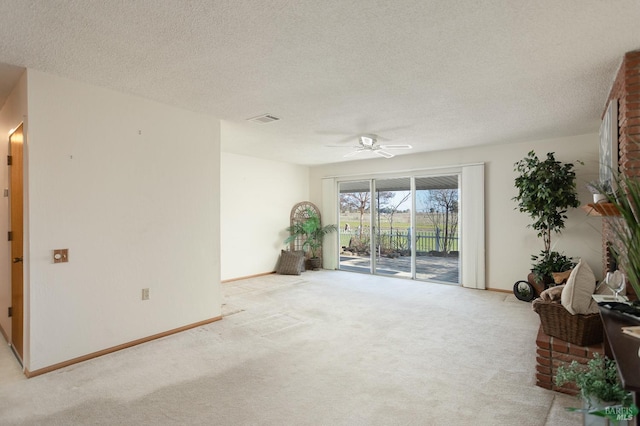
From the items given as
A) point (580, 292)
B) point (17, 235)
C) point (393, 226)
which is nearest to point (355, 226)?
point (393, 226)

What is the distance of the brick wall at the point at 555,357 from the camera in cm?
240

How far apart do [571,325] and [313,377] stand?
2.00m

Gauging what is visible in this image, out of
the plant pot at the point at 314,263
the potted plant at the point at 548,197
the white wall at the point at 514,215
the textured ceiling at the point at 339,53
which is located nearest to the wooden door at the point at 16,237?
the textured ceiling at the point at 339,53

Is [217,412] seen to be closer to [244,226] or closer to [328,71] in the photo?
[328,71]

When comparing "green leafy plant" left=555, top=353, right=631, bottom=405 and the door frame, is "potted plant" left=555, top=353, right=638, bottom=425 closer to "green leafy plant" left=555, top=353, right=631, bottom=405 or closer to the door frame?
"green leafy plant" left=555, top=353, right=631, bottom=405

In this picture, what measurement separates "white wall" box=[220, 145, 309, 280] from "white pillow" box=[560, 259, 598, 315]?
5408 millimetres

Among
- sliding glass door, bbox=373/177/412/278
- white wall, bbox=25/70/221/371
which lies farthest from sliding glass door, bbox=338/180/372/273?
white wall, bbox=25/70/221/371

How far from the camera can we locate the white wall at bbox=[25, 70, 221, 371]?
2.81 m

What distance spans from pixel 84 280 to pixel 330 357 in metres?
2.37

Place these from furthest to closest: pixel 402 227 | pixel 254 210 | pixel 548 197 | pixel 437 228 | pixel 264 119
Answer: pixel 254 210
pixel 402 227
pixel 437 228
pixel 548 197
pixel 264 119

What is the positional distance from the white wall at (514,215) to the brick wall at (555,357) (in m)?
3.15

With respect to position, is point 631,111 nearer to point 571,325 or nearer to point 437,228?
point 571,325

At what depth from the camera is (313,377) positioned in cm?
269

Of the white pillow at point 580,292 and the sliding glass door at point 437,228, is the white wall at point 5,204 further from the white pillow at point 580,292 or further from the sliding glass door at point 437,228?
the sliding glass door at point 437,228
